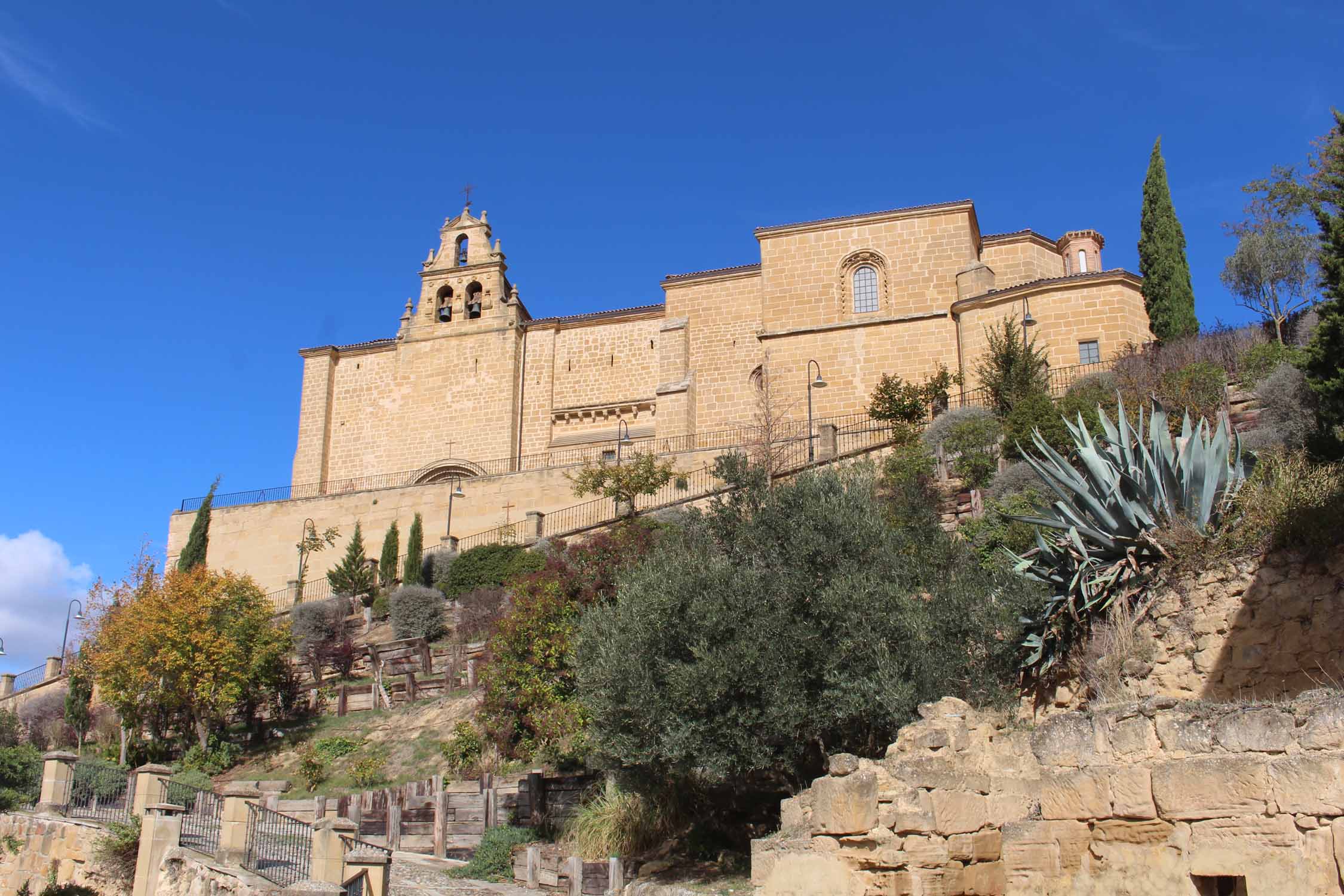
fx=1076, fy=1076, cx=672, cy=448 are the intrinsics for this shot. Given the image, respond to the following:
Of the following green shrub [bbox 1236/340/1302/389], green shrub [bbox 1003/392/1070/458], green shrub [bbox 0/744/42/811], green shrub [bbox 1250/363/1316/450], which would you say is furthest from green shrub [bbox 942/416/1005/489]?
green shrub [bbox 0/744/42/811]

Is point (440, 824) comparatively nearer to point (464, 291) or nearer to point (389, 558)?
point (389, 558)

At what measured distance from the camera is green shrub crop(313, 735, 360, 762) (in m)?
21.9

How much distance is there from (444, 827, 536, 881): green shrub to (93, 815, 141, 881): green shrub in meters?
4.81

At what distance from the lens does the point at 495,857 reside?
1466cm

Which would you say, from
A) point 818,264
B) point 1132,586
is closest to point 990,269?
point 818,264

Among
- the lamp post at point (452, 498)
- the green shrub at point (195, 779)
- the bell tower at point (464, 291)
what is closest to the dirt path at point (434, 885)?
the green shrub at point (195, 779)

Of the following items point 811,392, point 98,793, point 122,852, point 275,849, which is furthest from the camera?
point 811,392

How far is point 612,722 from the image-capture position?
12.3 meters

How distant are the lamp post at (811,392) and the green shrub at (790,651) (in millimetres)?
15805

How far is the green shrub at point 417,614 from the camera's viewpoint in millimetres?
29484

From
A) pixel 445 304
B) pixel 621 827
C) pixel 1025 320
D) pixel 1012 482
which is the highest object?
pixel 445 304

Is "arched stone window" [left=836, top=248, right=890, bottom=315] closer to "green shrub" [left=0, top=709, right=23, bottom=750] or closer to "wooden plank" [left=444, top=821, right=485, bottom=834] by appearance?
"wooden plank" [left=444, top=821, right=485, bottom=834]

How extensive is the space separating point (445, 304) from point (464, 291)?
1042 mm

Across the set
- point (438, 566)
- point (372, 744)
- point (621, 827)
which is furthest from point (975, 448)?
point (438, 566)
